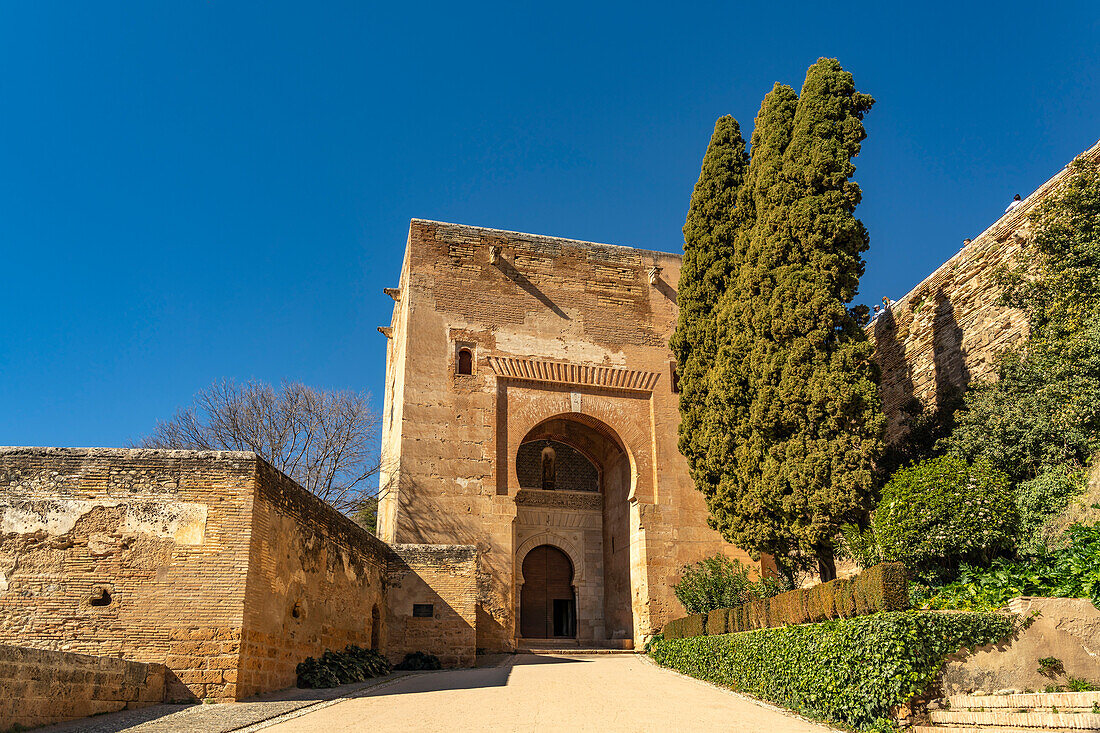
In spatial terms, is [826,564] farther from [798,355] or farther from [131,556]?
[131,556]

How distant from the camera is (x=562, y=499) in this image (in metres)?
19.4

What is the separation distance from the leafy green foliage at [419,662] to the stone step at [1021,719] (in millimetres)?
9027

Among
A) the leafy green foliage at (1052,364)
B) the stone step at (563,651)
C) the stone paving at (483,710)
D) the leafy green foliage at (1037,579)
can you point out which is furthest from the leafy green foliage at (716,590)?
the leafy green foliage at (1037,579)

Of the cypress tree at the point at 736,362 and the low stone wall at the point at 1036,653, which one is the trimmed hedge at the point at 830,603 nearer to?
the low stone wall at the point at 1036,653

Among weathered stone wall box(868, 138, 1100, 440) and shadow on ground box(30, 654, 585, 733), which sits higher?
weathered stone wall box(868, 138, 1100, 440)

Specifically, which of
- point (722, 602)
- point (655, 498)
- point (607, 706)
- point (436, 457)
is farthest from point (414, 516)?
point (607, 706)

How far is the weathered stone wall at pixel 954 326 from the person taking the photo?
35.0 feet

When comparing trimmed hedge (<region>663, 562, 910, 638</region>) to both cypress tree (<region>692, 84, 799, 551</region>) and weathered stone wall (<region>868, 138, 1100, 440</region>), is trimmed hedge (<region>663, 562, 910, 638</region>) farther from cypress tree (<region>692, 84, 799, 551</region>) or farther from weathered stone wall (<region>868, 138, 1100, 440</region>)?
weathered stone wall (<region>868, 138, 1100, 440</region>)

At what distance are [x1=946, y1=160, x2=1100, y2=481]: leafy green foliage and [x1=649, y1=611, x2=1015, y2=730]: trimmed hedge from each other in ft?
12.4

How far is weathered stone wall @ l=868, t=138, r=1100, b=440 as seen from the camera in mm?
10664

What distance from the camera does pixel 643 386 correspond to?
17.2m

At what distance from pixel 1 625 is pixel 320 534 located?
3376mm

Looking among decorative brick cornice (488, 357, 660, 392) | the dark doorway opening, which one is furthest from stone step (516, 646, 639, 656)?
decorative brick cornice (488, 357, 660, 392)

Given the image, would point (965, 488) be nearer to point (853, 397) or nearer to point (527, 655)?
point (853, 397)
